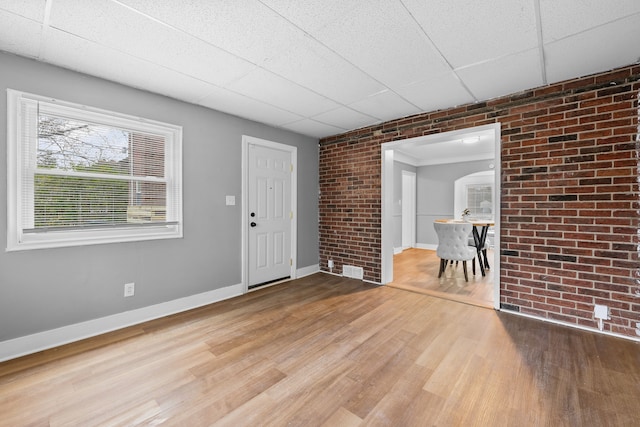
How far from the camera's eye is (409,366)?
1988 millimetres

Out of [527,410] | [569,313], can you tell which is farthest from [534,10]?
[569,313]

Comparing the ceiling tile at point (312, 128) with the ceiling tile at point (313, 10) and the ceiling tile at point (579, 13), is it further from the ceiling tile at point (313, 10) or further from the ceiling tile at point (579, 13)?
→ the ceiling tile at point (579, 13)

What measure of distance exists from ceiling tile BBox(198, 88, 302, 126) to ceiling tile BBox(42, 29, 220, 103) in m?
0.16

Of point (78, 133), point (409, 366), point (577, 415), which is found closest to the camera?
point (577, 415)

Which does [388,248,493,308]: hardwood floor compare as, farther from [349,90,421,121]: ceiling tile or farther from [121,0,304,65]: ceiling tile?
[121,0,304,65]: ceiling tile

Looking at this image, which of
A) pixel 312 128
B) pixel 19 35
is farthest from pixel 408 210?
pixel 19 35

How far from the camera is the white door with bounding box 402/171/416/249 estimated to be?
7.16 m

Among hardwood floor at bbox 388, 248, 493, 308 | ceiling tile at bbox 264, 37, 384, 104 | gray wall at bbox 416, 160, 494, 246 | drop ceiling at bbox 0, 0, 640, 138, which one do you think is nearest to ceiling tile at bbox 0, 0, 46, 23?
drop ceiling at bbox 0, 0, 640, 138

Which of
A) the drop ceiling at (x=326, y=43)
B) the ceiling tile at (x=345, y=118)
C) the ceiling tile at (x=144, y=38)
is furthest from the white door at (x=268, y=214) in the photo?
the ceiling tile at (x=144, y=38)

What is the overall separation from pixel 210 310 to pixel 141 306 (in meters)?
0.67

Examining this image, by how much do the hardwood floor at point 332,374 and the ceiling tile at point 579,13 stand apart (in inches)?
92.6

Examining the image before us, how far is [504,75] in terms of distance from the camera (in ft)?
8.04

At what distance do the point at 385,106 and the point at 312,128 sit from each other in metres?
1.24

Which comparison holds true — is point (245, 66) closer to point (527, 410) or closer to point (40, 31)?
point (40, 31)
